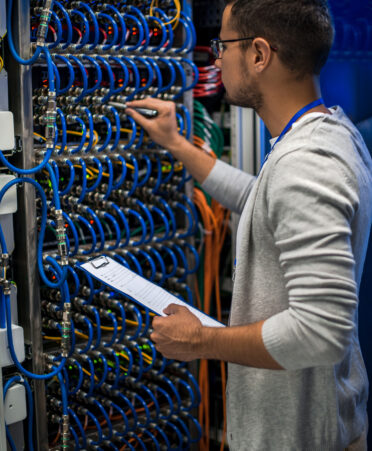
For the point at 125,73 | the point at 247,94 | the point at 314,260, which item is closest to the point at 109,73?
the point at 125,73

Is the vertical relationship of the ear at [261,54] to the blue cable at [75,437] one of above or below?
above

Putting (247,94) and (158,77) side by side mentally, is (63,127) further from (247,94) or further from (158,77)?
(247,94)

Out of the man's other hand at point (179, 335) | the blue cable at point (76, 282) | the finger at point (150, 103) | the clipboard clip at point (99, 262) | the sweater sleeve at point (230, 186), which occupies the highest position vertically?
the finger at point (150, 103)

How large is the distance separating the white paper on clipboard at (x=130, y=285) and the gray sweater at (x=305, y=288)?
0.27 m

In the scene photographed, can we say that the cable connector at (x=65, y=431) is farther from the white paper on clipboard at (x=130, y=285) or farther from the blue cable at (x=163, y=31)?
the blue cable at (x=163, y=31)

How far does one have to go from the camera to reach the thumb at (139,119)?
251cm

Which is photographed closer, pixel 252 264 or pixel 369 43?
pixel 252 264

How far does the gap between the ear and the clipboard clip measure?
0.76m

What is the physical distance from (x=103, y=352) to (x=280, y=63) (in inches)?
53.7

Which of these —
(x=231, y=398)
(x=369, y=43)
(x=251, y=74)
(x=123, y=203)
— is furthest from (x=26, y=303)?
(x=369, y=43)

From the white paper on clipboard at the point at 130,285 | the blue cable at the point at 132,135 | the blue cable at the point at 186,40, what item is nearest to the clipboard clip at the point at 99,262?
the white paper on clipboard at the point at 130,285

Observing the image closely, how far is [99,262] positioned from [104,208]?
515mm

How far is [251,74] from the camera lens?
1804mm

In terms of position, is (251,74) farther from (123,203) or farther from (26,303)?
(26,303)
